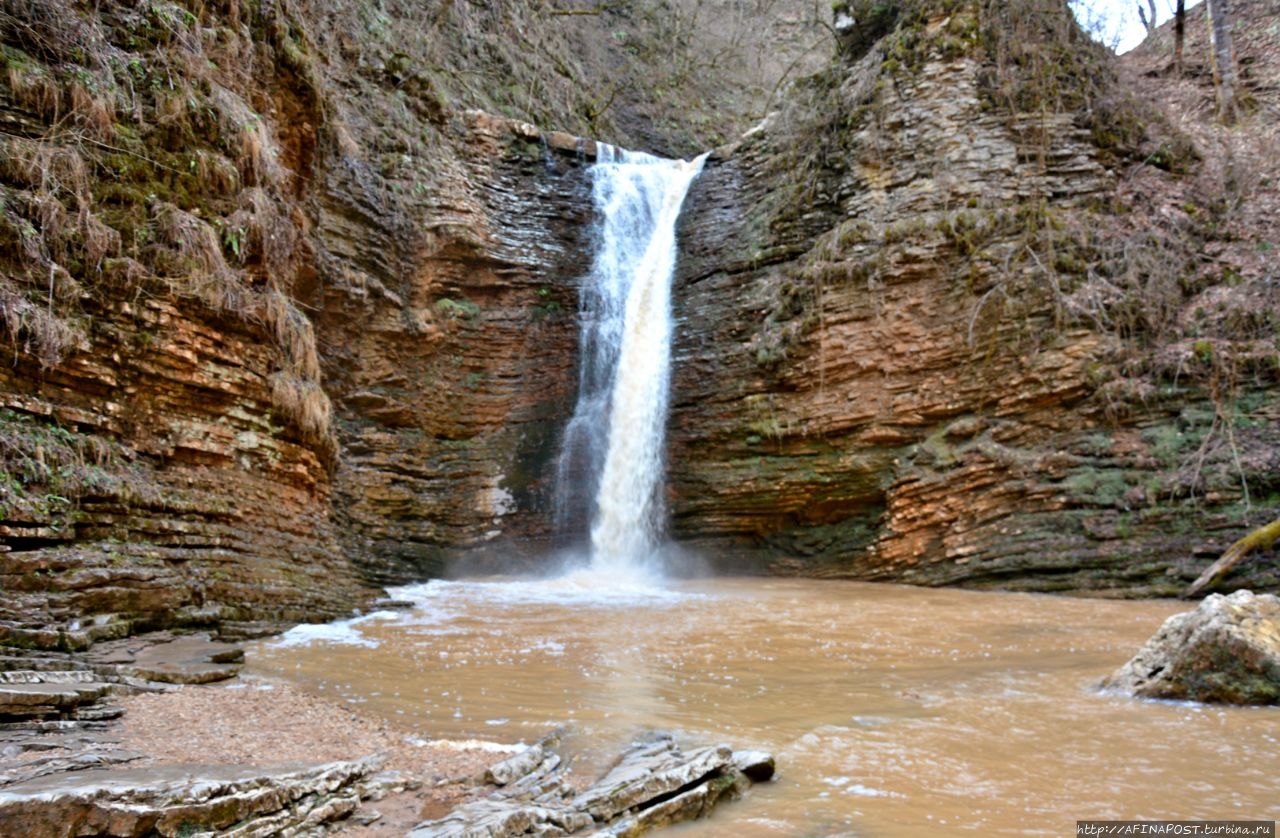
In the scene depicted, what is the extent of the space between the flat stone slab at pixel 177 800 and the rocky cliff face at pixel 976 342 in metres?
9.47

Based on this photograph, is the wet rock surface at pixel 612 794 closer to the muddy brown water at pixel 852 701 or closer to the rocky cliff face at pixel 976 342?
the muddy brown water at pixel 852 701

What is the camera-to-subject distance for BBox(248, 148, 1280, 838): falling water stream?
3156 mm

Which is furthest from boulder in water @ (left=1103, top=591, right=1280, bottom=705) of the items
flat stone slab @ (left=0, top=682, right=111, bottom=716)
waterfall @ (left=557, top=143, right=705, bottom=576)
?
waterfall @ (left=557, top=143, right=705, bottom=576)

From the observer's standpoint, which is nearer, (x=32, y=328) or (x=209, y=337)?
(x=32, y=328)

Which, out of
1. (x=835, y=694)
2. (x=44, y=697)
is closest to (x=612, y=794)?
(x=835, y=694)

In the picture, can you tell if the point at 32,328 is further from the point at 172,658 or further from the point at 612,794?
the point at 612,794

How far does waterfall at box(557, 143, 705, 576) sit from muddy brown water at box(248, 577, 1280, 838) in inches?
162

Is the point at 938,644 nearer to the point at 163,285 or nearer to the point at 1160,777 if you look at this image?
the point at 1160,777

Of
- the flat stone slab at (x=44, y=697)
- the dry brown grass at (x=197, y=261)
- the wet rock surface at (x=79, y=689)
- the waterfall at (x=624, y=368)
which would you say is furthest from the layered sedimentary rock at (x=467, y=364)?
the flat stone slab at (x=44, y=697)

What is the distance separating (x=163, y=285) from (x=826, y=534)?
934 cm

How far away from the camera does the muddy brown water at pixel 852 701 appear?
3.13m

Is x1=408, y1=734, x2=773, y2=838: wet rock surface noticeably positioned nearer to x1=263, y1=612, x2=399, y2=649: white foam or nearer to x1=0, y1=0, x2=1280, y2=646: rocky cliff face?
x1=0, y1=0, x2=1280, y2=646: rocky cliff face

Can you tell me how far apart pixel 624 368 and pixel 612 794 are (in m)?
11.3

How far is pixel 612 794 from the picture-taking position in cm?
309
